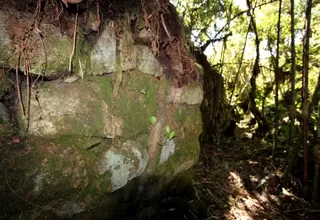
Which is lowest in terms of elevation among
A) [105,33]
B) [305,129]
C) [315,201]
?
[315,201]

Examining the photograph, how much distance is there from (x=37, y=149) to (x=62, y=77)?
1.23 ft

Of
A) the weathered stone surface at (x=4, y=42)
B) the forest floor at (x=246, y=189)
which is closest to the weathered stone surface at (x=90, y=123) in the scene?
the weathered stone surface at (x=4, y=42)

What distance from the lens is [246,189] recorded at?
313cm

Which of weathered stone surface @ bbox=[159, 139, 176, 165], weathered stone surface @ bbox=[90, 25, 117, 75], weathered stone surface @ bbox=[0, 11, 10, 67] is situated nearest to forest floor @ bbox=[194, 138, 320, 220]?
weathered stone surface @ bbox=[159, 139, 176, 165]

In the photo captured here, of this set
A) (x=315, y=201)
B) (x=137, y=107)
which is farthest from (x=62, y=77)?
(x=315, y=201)

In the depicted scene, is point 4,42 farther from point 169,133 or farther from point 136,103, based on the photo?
point 169,133

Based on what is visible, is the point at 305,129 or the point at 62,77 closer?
the point at 62,77

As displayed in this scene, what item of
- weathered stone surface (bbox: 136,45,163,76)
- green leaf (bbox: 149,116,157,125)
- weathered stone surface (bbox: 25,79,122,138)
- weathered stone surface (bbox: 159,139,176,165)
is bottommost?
weathered stone surface (bbox: 159,139,176,165)

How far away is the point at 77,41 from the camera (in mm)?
1299

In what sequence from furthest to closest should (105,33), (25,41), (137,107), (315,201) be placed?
(315,201) < (137,107) < (105,33) < (25,41)

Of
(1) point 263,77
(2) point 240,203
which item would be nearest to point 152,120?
(2) point 240,203

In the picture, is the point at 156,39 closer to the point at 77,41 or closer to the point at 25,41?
the point at 77,41

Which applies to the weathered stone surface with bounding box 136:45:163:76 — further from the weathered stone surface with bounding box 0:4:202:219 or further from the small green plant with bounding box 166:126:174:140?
the small green plant with bounding box 166:126:174:140

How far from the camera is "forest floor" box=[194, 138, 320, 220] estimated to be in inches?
102
